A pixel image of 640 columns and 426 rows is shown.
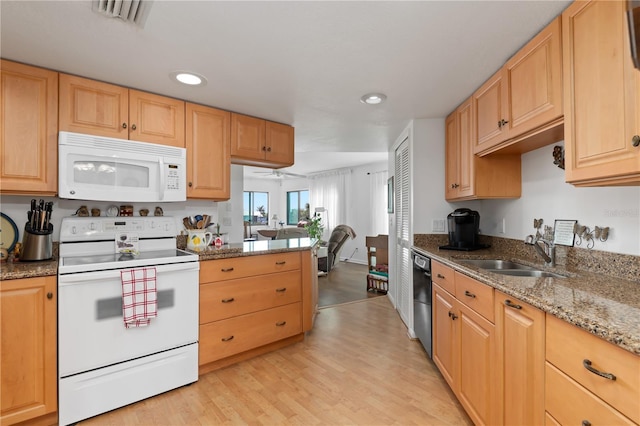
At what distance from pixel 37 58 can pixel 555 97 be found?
2942 millimetres

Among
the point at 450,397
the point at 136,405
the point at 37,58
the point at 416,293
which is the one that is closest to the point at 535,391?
the point at 450,397

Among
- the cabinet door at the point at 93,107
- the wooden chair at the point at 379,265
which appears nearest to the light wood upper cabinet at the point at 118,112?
the cabinet door at the point at 93,107

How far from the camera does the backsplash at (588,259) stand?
4.75 feet

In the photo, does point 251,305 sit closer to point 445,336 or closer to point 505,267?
point 445,336

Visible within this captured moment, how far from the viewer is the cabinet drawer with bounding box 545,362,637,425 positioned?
0.86 m

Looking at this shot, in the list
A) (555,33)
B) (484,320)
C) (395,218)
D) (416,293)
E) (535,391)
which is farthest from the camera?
(395,218)

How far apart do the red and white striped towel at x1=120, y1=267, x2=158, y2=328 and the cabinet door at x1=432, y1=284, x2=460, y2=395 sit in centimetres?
197

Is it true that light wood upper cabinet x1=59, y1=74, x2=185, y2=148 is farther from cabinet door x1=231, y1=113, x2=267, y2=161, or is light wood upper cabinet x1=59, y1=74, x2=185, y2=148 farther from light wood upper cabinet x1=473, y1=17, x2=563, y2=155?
light wood upper cabinet x1=473, y1=17, x2=563, y2=155

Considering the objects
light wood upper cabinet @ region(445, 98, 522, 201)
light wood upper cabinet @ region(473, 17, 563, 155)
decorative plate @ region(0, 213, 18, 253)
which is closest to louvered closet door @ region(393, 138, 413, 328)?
light wood upper cabinet @ region(445, 98, 522, 201)

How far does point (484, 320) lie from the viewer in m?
1.55

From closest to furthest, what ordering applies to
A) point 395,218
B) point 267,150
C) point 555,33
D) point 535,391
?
point 535,391 < point 555,33 < point 267,150 < point 395,218

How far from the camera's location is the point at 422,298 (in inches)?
101

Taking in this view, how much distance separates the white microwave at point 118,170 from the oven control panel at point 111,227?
0.85 feet

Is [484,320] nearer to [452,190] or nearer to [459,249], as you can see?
[459,249]
